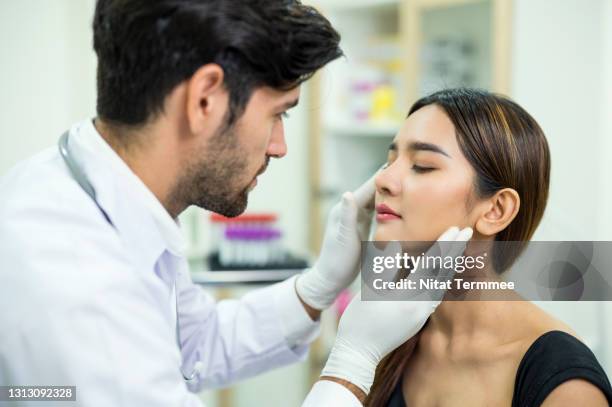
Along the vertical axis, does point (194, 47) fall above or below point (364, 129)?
above

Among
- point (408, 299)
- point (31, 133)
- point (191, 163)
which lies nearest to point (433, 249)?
point (408, 299)

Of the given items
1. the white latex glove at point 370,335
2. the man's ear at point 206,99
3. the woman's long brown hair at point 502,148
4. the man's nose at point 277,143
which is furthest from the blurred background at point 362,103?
the man's ear at point 206,99

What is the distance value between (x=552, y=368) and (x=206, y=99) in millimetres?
680

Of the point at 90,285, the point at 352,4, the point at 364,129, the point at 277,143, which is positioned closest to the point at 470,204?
the point at 277,143

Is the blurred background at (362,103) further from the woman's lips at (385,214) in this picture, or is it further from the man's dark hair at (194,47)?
the man's dark hair at (194,47)

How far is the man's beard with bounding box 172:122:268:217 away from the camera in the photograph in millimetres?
1078

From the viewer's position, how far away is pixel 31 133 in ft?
8.66

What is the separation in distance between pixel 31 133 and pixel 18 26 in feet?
1.37

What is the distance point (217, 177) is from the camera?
111 cm

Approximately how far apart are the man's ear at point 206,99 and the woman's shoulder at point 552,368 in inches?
25.1

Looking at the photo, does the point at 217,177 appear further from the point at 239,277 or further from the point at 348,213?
the point at 239,277

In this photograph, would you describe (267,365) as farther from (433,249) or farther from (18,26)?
(18,26)

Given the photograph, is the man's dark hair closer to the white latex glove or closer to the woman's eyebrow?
the woman's eyebrow

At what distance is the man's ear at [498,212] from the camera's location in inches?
46.9
